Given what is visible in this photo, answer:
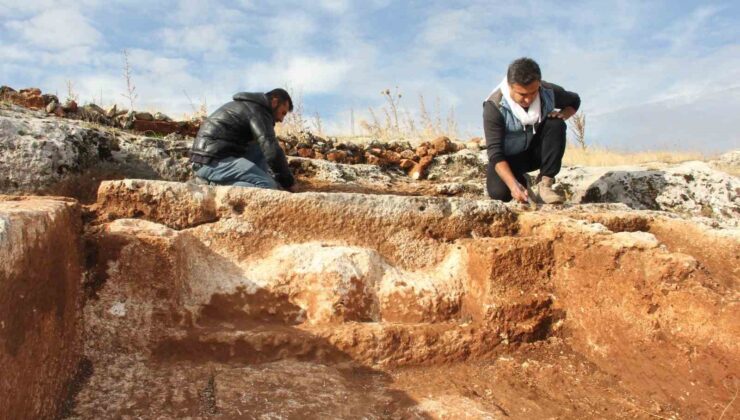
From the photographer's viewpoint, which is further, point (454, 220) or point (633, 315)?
point (454, 220)

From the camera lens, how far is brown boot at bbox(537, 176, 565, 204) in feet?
11.8

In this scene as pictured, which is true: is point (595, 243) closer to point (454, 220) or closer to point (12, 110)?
point (454, 220)

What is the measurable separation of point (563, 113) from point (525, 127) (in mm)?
381

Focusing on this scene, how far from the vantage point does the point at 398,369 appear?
2.41m

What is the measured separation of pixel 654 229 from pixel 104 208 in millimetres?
2678

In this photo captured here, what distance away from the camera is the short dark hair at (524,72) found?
11.9ft

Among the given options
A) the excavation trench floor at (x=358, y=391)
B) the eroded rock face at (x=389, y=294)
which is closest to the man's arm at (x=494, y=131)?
the eroded rock face at (x=389, y=294)

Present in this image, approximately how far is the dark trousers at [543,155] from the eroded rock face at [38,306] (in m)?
2.71

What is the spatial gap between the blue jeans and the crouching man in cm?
155

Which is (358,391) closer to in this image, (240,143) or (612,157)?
(240,143)

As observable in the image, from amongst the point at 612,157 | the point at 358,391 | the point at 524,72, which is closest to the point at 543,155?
the point at 524,72

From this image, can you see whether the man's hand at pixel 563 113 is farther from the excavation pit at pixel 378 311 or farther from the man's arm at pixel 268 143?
the man's arm at pixel 268 143

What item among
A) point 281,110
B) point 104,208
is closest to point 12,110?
point 281,110

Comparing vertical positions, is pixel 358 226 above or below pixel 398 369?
above
